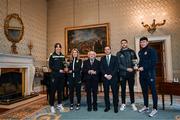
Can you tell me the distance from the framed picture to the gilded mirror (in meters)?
2.21

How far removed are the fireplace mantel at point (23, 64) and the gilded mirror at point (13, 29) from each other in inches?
13.6

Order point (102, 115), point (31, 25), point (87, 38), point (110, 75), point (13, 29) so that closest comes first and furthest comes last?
point (102, 115), point (110, 75), point (13, 29), point (31, 25), point (87, 38)

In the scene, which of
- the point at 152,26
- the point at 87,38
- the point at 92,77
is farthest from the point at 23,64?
the point at 152,26

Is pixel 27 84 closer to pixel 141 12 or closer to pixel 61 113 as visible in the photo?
pixel 61 113

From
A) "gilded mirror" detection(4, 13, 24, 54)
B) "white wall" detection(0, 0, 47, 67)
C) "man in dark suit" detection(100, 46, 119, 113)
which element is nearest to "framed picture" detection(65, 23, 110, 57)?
"white wall" detection(0, 0, 47, 67)

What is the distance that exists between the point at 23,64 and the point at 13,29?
4.24 feet

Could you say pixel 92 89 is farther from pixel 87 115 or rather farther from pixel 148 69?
pixel 148 69

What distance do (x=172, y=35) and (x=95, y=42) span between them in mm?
3093

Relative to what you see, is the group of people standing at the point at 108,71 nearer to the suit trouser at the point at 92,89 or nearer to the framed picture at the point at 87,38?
the suit trouser at the point at 92,89

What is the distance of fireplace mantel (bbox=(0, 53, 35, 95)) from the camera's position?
5.36 m

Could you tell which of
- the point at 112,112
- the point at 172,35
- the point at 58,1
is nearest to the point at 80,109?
the point at 112,112

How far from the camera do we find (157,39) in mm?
6641

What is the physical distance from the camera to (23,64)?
625 centimetres

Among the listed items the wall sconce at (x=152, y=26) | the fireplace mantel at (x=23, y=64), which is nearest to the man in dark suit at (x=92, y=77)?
the fireplace mantel at (x=23, y=64)
